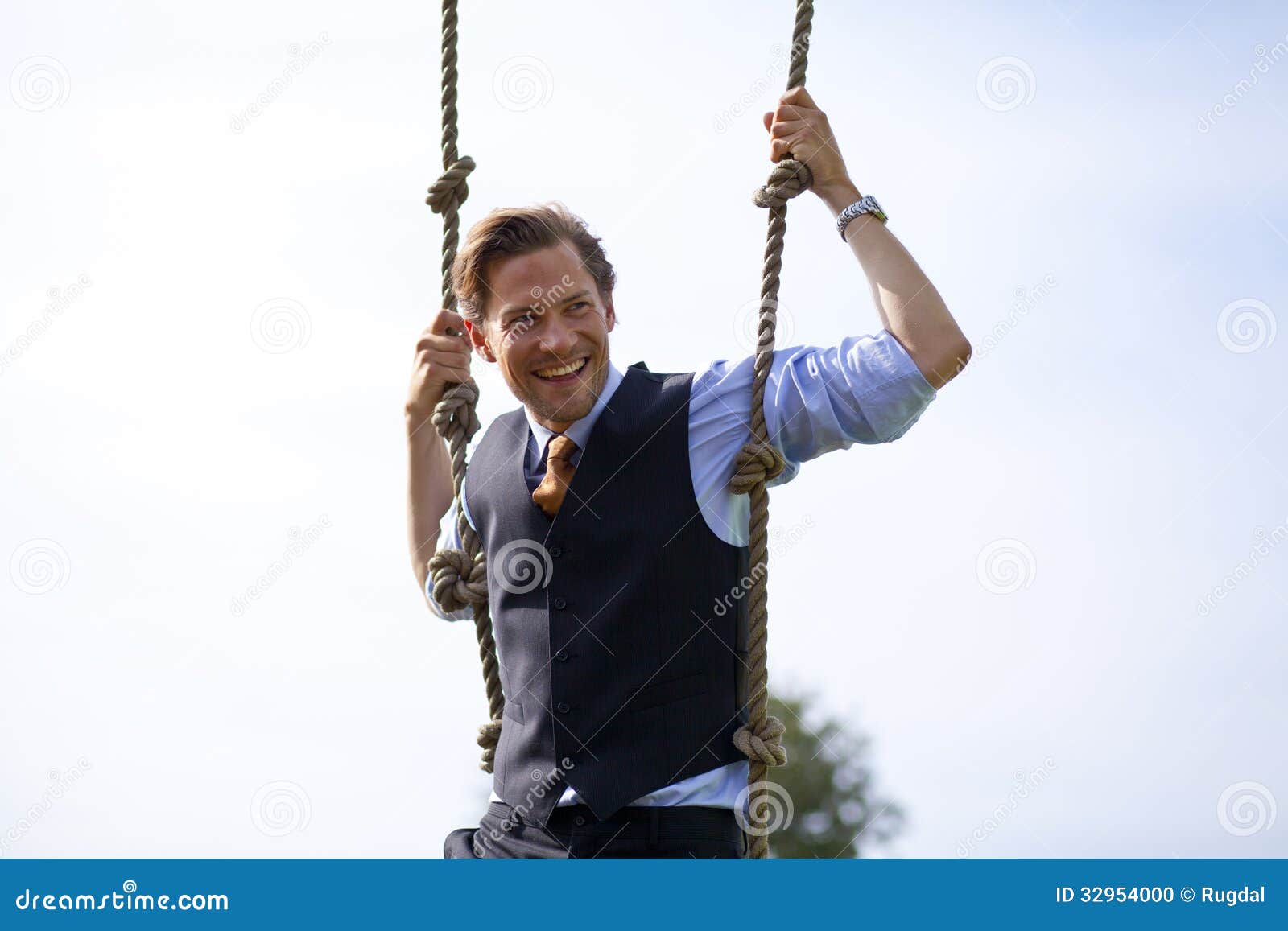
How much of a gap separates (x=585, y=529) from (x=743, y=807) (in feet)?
2.01

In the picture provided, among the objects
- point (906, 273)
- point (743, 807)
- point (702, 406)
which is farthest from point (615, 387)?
point (743, 807)

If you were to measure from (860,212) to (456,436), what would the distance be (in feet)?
3.44

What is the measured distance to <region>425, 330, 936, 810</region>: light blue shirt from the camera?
2639mm

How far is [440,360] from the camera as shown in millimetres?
3293

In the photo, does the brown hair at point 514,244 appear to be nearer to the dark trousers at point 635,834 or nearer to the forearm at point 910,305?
the forearm at point 910,305

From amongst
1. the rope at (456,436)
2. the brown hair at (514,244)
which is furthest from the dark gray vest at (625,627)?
the brown hair at (514,244)

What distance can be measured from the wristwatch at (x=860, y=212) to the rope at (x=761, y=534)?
15 centimetres

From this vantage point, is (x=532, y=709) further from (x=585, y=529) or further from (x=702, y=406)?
(x=702, y=406)

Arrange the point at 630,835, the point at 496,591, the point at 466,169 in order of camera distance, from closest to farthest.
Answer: the point at 630,835
the point at 496,591
the point at 466,169

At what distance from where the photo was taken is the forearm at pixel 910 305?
2625mm

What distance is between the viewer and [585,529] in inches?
110

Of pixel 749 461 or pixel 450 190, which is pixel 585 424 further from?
pixel 450 190

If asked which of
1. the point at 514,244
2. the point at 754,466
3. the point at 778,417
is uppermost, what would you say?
the point at 514,244

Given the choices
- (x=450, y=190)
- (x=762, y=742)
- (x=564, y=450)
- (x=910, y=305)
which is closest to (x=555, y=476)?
(x=564, y=450)
